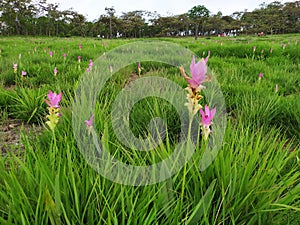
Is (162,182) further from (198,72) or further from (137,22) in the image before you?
(137,22)

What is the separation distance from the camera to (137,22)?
72312mm

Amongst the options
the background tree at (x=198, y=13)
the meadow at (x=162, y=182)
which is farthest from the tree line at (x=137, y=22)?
the meadow at (x=162, y=182)

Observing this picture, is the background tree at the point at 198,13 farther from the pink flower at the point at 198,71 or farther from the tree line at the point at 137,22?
the pink flower at the point at 198,71

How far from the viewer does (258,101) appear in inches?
95.8

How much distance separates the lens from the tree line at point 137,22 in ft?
195

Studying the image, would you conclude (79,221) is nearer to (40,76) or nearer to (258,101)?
(258,101)

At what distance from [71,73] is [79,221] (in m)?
3.13

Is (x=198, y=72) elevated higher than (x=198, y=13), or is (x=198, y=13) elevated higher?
(x=198, y=13)

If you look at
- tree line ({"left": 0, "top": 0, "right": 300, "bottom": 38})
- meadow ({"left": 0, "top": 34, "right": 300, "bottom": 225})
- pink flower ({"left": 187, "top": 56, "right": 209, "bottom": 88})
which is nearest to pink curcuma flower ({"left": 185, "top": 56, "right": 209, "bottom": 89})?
pink flower ({"left": 187, "top": 56, "right": 209, "bottom": 88})

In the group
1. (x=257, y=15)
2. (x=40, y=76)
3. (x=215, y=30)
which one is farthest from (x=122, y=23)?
(x=40, y=76)

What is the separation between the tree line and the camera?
195 ft

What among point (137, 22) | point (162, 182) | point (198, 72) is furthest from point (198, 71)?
point (137, 22)

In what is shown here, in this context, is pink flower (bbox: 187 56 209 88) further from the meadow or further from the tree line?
the tree line

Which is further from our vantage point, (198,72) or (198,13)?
(198,13)
